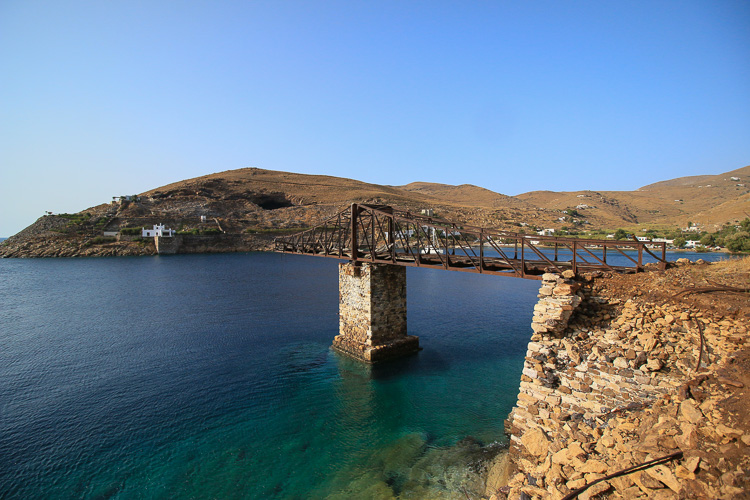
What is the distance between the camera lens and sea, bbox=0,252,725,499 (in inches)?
493

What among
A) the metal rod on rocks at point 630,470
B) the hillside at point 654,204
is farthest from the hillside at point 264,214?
the metal rod on rocks at point 630,470

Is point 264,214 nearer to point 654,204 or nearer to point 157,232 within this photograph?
point 157,232

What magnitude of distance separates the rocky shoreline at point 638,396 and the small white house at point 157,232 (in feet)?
339

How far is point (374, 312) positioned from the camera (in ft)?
72.8

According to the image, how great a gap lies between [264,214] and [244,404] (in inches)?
4441

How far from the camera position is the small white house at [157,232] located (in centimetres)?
9788

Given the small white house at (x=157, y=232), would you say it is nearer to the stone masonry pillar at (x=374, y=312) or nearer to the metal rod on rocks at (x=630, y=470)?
the stone masonry pillar at (x=374, y=312)

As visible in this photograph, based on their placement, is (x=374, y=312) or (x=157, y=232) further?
(x=157, y=232)

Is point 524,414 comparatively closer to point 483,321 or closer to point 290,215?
point 483,321

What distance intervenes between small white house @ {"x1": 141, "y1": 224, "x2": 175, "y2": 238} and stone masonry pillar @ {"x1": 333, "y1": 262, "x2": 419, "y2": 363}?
3509 inches

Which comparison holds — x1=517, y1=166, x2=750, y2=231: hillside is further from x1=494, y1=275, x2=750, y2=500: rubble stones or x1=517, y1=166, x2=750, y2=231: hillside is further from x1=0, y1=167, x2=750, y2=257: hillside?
x1=494, y1=275, x2=750, y2=500: rubble stones

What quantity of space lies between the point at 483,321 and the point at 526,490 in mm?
22948

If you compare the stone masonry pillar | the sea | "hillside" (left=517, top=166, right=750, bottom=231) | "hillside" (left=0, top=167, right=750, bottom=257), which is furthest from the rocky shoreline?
"hillside" (left=517, top=166, right=750, bottom=231)

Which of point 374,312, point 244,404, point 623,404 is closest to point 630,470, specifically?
point 623,404
